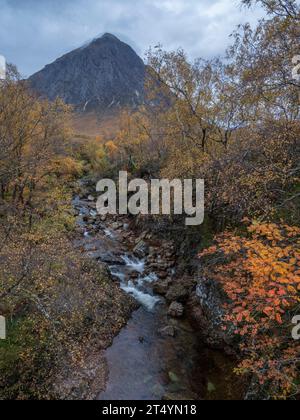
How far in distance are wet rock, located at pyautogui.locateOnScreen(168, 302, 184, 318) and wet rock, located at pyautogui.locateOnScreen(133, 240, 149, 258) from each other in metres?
6.83

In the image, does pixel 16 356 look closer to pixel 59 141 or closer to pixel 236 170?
pixel 236 170

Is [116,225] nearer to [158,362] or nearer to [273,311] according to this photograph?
[158,362]

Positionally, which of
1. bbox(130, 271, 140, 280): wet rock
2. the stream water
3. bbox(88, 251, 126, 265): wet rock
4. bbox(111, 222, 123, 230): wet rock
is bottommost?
the stream water

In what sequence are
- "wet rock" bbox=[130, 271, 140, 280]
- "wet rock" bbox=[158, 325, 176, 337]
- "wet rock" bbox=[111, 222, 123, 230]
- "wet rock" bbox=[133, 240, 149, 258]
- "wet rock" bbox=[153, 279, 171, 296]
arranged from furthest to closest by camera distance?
"wet rock" bbox=[111, 222, 123, 230] → "wet rock" bbox=[133, 240, 149, 258] → "wet rock" bbox=[130, 271, 140, 280] → "wet rock" bbox=[153, 279, 171, 296] → "wet rock" bbox=[158, 325, 176, 337]

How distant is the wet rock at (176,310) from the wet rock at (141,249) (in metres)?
6.83

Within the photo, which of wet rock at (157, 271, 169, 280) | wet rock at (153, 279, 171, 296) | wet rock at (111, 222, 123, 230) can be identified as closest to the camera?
wet rock at (153, 279, 171, 296)

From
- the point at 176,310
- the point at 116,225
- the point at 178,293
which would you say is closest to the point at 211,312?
the point at 176,310

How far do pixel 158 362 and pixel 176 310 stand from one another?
3.41 metres

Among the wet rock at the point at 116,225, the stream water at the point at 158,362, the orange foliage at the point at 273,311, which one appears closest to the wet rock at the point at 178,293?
the stream water at the point at 158,362

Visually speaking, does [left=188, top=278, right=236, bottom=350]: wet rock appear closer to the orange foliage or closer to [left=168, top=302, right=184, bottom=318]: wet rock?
[left=168, top=302, right=184, bottom=318]: wet rock

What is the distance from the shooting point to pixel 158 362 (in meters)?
12.5

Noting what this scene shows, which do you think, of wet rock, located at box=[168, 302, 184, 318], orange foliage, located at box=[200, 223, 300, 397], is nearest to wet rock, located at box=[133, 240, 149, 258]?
wet rock, located at box=[168, 302, 184, 318]

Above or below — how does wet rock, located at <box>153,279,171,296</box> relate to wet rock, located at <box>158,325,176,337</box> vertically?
above

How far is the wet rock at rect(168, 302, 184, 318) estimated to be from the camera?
50.4 feet
